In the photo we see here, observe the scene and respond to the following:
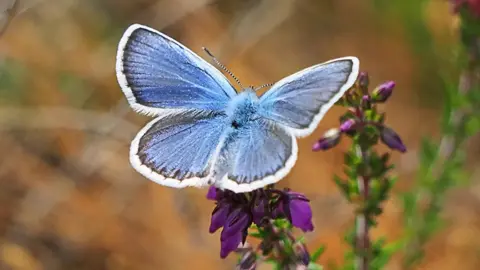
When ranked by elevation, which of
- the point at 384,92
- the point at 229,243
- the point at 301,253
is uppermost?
the point at 384,92

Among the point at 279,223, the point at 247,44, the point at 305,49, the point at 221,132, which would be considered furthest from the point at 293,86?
the point at 305,49

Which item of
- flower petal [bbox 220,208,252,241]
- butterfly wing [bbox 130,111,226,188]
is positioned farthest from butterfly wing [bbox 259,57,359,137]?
flower petal [bbox 220,208,252,241]

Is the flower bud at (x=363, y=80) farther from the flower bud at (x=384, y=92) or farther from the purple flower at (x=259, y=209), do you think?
the purple flower at (x=259, y=209)

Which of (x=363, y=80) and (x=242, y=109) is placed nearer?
(x=242, y=109)

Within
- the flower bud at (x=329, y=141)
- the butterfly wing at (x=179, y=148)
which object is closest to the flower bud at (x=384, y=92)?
the flower bud at (x=329, y=141)

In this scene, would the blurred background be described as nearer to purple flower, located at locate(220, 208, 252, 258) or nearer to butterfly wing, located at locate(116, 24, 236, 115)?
butterfly wing, located at locate(116, 24, 236, 115)

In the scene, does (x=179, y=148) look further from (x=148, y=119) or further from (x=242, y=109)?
(x=148, y=119)

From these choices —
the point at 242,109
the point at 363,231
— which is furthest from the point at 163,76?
the point at 363,231
